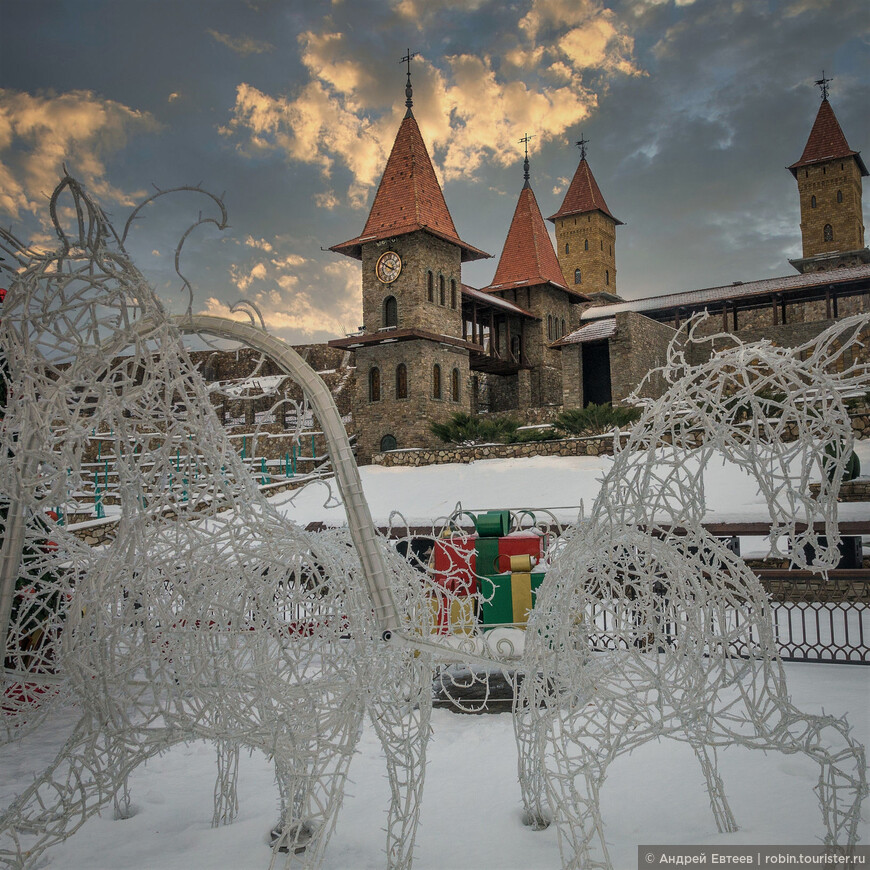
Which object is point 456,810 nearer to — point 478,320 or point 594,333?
point 594,333

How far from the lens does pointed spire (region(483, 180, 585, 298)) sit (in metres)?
28.4

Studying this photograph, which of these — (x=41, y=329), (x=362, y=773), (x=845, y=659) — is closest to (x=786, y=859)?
(x=362, y=773)

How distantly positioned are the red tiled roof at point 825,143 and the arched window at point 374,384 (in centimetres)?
2733

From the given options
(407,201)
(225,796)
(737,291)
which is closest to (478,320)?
(407,201)

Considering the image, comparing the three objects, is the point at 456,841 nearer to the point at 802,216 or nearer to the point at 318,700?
the point at 318,700

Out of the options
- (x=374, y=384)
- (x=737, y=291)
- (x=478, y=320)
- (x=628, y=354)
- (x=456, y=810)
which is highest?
(x=737, y=291)

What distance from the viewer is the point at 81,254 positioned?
226cm

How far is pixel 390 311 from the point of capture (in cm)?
2247

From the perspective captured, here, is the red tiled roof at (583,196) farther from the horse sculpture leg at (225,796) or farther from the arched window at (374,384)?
the horse sculpture leg at (225,796)

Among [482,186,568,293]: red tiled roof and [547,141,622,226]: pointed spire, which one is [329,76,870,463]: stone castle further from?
[547,141,622,226]: pointed spire

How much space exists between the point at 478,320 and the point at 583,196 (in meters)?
19.3

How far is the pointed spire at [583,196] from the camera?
41812 mm

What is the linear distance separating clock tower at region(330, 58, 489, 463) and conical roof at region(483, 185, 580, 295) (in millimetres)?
5410

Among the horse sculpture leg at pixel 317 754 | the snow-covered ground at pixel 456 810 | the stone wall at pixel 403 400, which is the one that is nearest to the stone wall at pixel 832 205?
the stone wall at pixel 403 400
